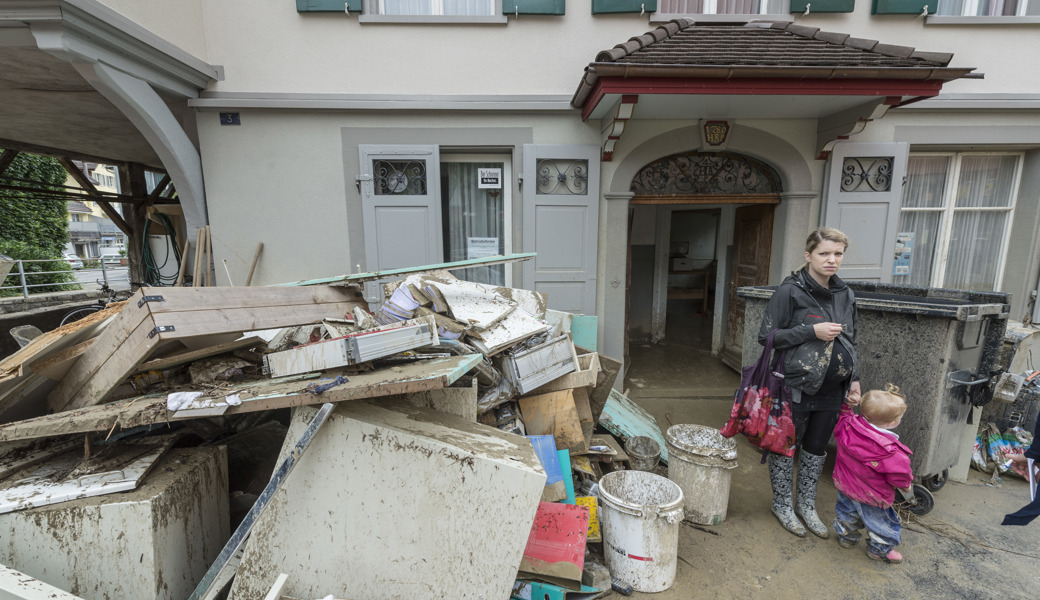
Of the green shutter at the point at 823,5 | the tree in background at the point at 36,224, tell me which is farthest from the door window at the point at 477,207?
the tree in background at the point at 36,224

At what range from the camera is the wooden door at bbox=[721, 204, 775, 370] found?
5.02m

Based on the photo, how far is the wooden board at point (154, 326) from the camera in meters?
2.01

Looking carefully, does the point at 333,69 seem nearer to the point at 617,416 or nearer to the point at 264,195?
the point at 264,195

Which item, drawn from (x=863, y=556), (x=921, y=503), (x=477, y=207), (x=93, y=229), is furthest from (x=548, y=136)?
(x=93, y=229)

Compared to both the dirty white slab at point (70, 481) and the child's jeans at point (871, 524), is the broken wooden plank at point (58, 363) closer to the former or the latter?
the dirty white slab at point (70, 481)

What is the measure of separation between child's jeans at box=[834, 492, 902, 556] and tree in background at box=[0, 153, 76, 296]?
1942 cm

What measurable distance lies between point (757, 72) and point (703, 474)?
314 centimetres

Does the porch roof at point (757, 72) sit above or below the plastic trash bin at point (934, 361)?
above

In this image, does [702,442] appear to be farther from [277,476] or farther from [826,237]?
[277,476]

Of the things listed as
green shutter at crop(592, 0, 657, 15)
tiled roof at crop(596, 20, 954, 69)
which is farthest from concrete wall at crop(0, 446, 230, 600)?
green shutter at crop(592, 0, 657, 15)

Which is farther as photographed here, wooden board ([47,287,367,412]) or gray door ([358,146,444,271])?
gray door ([358,146,444,271])

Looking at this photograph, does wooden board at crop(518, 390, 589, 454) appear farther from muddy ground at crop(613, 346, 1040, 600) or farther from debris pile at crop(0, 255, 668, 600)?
muddy ground at crop(613, 346, 1040, 600)

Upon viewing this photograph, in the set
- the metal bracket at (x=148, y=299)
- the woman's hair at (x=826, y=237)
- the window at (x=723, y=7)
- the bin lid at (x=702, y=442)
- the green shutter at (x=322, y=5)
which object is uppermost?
the window at (x=723, y=7)

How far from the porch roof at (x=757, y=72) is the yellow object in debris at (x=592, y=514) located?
314 centimetres
